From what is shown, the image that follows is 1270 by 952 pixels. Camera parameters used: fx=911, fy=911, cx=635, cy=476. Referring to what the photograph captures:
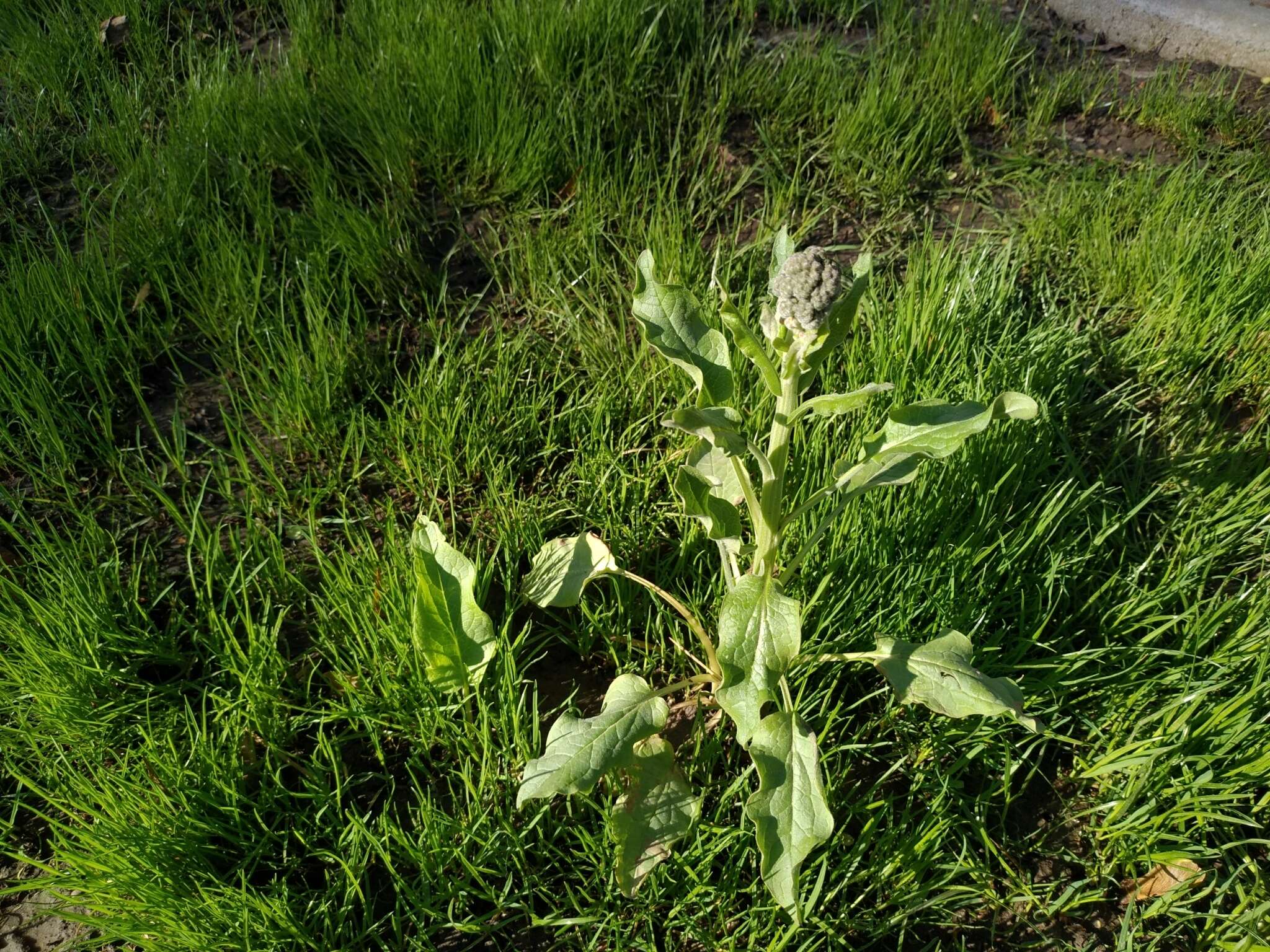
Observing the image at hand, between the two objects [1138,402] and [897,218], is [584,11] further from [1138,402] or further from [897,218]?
[1138,402]

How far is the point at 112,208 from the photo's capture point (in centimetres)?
251

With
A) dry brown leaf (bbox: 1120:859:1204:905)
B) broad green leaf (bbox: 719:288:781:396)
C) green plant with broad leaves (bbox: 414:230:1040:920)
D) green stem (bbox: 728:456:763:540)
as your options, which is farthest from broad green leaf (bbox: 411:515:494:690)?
dry brown leaf (bbox: 1120:859:1204:905)

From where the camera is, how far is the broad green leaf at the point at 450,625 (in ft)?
5.30

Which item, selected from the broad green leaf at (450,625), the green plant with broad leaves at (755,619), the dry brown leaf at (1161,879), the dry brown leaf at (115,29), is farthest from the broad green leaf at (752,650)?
the dry brown leaf at (115,29)

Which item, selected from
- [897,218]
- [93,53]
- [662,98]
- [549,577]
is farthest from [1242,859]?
[93,53]

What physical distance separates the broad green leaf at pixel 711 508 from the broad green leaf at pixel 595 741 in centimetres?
29

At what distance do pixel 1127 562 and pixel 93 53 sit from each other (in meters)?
3.60

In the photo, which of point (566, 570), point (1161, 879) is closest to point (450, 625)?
point (566, 570)

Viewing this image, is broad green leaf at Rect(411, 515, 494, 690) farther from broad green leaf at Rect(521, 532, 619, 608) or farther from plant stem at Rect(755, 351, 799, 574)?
plant stem at Rect(755, 351, 799, 574)

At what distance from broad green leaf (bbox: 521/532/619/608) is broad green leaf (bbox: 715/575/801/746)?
411 millimetres

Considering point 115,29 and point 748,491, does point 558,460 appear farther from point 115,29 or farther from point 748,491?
point 115,29

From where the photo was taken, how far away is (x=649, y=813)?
4.78ft

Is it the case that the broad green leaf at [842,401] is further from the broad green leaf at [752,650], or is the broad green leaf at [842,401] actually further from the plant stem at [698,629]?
the plant stem at [698,629]

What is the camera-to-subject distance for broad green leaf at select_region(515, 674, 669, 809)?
1.35 meters
